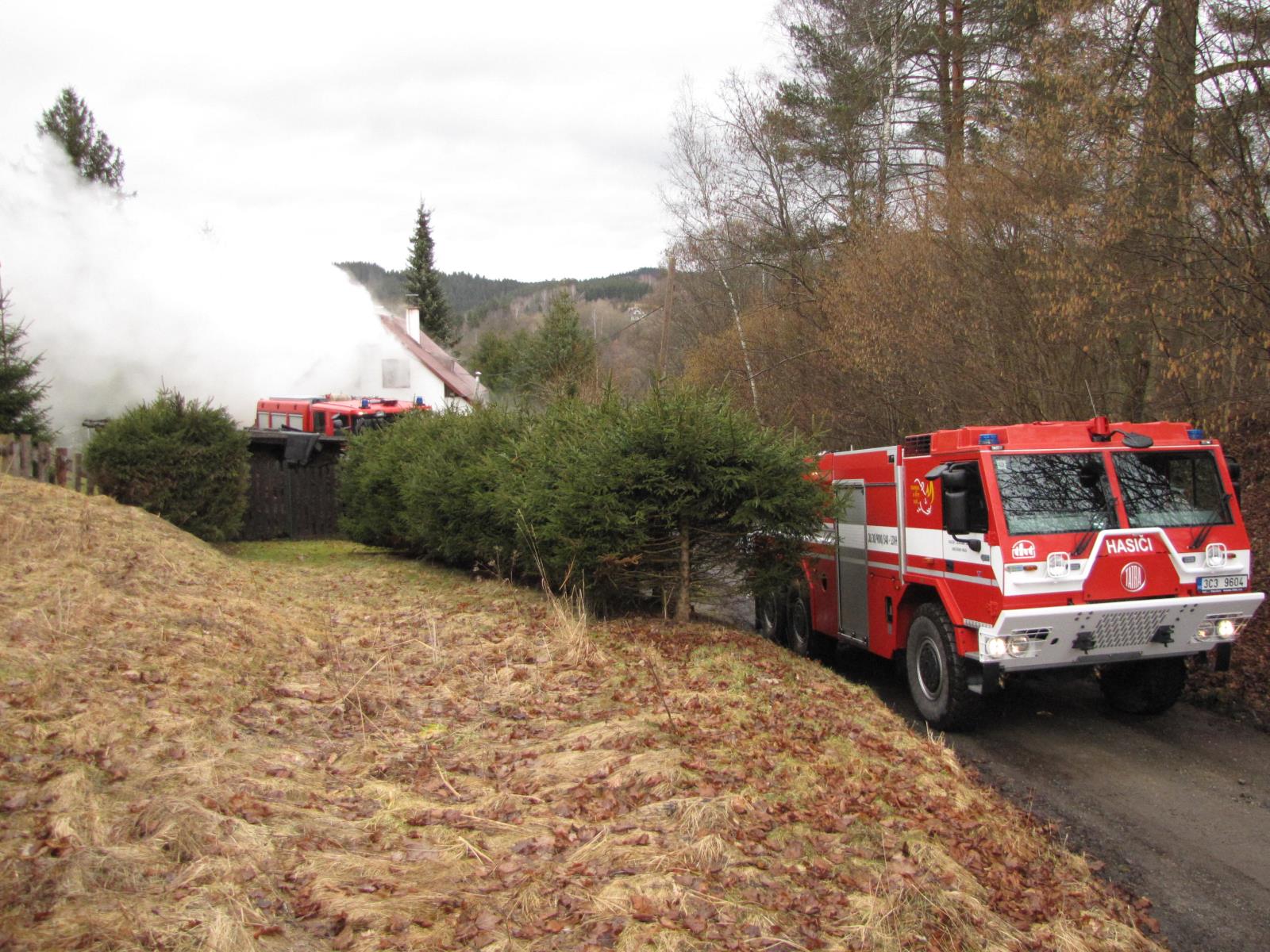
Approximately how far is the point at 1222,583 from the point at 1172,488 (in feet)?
2.89

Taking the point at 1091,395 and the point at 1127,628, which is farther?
the point at 1091,395

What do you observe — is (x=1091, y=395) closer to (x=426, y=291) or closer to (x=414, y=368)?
(x=414, y=368)

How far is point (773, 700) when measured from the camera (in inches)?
303

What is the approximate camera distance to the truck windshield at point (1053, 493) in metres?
7.72

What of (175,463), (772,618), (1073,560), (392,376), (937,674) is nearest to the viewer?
(1073,560)

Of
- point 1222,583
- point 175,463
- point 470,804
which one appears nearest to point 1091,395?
point 1222,583

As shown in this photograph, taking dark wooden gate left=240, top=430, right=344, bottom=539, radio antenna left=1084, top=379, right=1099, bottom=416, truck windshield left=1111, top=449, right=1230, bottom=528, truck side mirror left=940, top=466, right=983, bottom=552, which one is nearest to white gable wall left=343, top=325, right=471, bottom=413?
dark wooden gate left=240, top=430, right=344, bottom=539

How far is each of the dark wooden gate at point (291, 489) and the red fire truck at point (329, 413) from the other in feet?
5.94

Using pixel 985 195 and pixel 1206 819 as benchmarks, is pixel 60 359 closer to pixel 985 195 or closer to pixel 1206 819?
pixel 985 195

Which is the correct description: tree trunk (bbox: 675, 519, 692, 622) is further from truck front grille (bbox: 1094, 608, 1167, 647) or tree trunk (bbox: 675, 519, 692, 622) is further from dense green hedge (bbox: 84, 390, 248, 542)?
dense green hedge (bbox: 84, 390, 248, 542)

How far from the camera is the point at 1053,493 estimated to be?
25.9 feet

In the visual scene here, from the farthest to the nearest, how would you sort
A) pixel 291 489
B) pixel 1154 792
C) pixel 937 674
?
1. pixel 291 489
2. pixel 937 674
3. pixel 1154 792

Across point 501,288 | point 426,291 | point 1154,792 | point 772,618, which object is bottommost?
point 1154,792

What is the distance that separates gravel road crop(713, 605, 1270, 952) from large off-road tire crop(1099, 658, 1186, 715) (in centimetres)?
15
